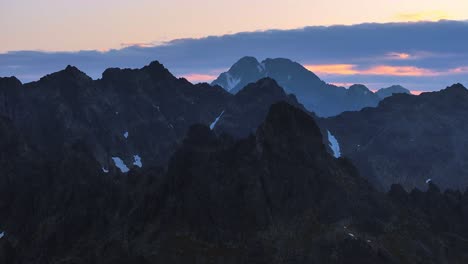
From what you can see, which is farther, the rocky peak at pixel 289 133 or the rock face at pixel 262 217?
the rocky peak at pixel 289 133

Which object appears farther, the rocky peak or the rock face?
the rocky peak

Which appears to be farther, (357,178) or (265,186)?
(357,178)

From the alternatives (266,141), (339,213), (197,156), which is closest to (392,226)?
(339,213)

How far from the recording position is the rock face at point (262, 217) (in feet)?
473

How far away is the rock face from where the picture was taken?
144125 millimetres

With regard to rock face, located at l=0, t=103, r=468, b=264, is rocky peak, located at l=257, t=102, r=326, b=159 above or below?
above

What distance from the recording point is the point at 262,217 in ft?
496

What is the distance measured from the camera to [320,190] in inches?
6250

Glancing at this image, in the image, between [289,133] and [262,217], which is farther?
[289,133]

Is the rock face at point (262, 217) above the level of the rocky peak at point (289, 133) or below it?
below

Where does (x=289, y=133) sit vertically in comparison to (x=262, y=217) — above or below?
above

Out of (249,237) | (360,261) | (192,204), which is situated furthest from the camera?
(192,204)

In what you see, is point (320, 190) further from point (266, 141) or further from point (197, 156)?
point (197, 156)

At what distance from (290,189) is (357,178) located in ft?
87.6
